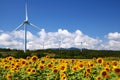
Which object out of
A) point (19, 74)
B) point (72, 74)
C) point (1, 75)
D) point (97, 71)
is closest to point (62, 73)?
point (72, 74)

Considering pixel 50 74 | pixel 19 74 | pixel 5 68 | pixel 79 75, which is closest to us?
pixel 79 75

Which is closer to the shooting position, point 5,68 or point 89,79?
point 89,79

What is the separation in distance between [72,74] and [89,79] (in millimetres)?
787

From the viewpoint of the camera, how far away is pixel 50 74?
9289mm

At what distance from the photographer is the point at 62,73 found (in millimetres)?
8641

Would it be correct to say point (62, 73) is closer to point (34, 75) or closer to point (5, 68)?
point (34, 75)

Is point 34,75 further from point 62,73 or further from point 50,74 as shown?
point 62,73

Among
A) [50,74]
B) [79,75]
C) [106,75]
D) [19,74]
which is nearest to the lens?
[106,75]

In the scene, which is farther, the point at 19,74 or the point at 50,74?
the point at 19,74

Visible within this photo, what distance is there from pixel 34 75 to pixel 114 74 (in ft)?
7.95

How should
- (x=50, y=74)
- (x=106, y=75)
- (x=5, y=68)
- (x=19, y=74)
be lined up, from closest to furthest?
(x=106, y=75) → (x=50, y=74) → (x=19, y=74) → (x=5, y=68)

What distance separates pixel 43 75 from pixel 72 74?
998 millimetres

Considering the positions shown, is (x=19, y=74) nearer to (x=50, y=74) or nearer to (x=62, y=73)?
(x=50, y=74)

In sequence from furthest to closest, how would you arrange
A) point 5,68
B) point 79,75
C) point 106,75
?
point 5,68
point 79,75
point 106,75
